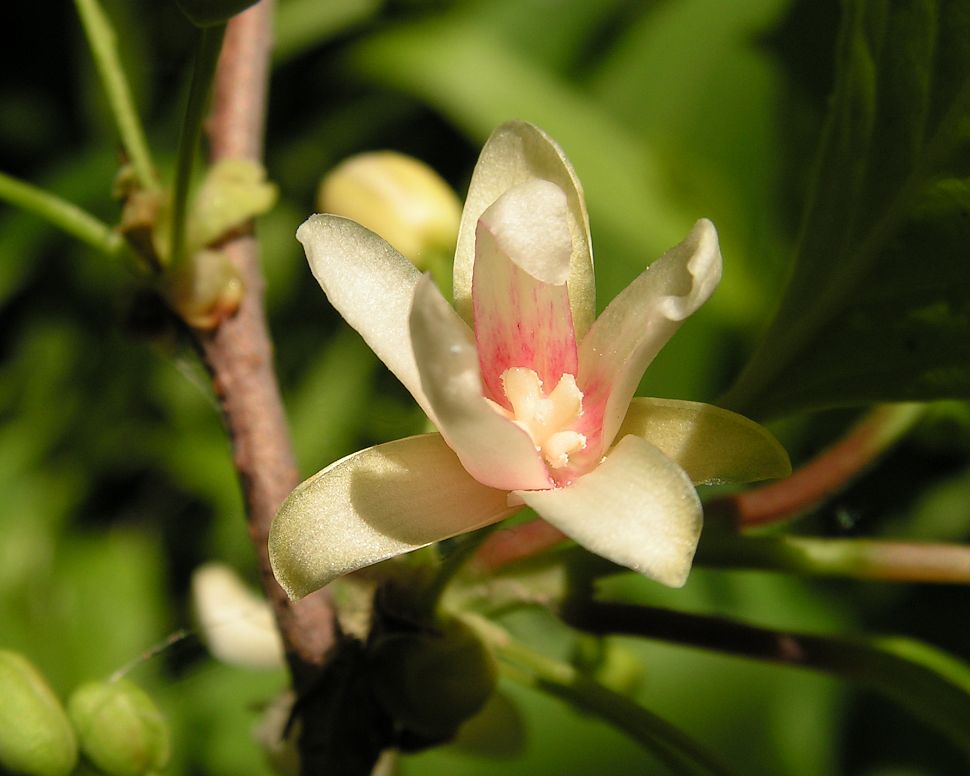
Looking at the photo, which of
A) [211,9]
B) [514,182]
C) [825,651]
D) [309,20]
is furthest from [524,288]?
[309,20]

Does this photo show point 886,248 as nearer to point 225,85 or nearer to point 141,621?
point 225,85

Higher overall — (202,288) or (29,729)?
(202,288)

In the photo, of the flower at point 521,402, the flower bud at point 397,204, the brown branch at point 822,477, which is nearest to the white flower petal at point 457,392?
the flower at point 521,402

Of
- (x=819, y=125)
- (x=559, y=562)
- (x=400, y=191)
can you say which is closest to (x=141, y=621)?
(x=400, y=191)

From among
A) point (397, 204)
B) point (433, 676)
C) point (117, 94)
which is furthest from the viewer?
point (397, 204)

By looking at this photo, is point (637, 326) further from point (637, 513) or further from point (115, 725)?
point (115, 725)

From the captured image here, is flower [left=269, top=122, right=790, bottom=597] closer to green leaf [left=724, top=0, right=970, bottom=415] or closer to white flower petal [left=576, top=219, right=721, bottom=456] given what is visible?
white flower petal [left=576, top=219, right=721, bottom=456]

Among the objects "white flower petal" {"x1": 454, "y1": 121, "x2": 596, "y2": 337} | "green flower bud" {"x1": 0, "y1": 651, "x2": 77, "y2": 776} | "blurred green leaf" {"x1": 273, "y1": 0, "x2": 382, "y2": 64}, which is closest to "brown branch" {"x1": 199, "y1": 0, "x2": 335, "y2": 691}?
"green flower bud" {"x1": 0, "y1": 651, "x2": 77, "y2": 776}

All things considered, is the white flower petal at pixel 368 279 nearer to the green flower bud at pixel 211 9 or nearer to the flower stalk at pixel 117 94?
the green flower bud at pixel 211 9
